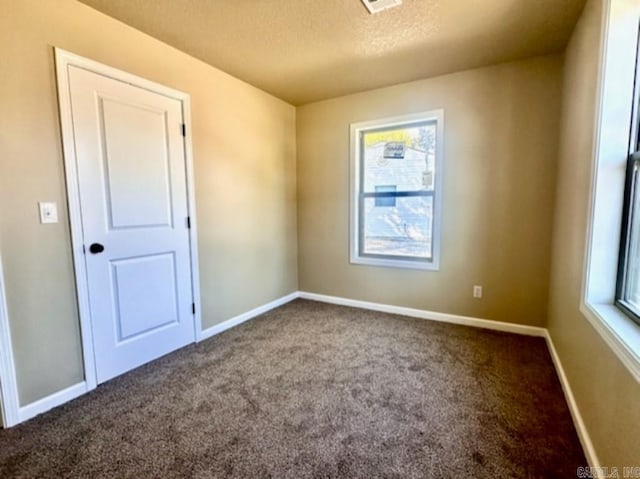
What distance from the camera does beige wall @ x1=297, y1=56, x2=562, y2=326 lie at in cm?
273

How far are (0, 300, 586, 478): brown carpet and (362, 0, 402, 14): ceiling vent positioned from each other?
2498 mm

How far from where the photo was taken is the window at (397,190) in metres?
3.27

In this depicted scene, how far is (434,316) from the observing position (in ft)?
11.0

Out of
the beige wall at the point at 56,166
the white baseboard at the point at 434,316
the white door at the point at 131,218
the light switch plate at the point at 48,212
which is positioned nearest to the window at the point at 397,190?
the white baseboard at the point at 434,316

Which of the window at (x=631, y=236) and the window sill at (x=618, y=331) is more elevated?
the window at (x=631, y=236)

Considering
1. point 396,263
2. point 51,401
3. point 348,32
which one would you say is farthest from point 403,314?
point 51,401

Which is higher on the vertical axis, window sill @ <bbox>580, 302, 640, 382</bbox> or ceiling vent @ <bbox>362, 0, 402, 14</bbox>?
ceiling vent @ <bbox>362, 0, 402, 14</bbox>

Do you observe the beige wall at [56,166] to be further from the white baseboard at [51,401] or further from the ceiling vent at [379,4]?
the ceiling vent at [379,4]

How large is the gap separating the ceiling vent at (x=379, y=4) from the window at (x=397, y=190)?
134 cm

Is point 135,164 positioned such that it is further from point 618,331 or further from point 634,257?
point 634,257

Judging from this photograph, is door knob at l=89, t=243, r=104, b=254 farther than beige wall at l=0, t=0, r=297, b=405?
Yes

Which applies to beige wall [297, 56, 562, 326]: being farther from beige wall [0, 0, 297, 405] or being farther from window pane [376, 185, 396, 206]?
beige wall [0, 0, 297, 405]

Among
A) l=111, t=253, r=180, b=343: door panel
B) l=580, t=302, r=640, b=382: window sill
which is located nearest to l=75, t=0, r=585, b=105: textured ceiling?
l=111, t=253, r=180, b=343: door panel

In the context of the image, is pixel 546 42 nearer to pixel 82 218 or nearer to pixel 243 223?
pixel 243 223
